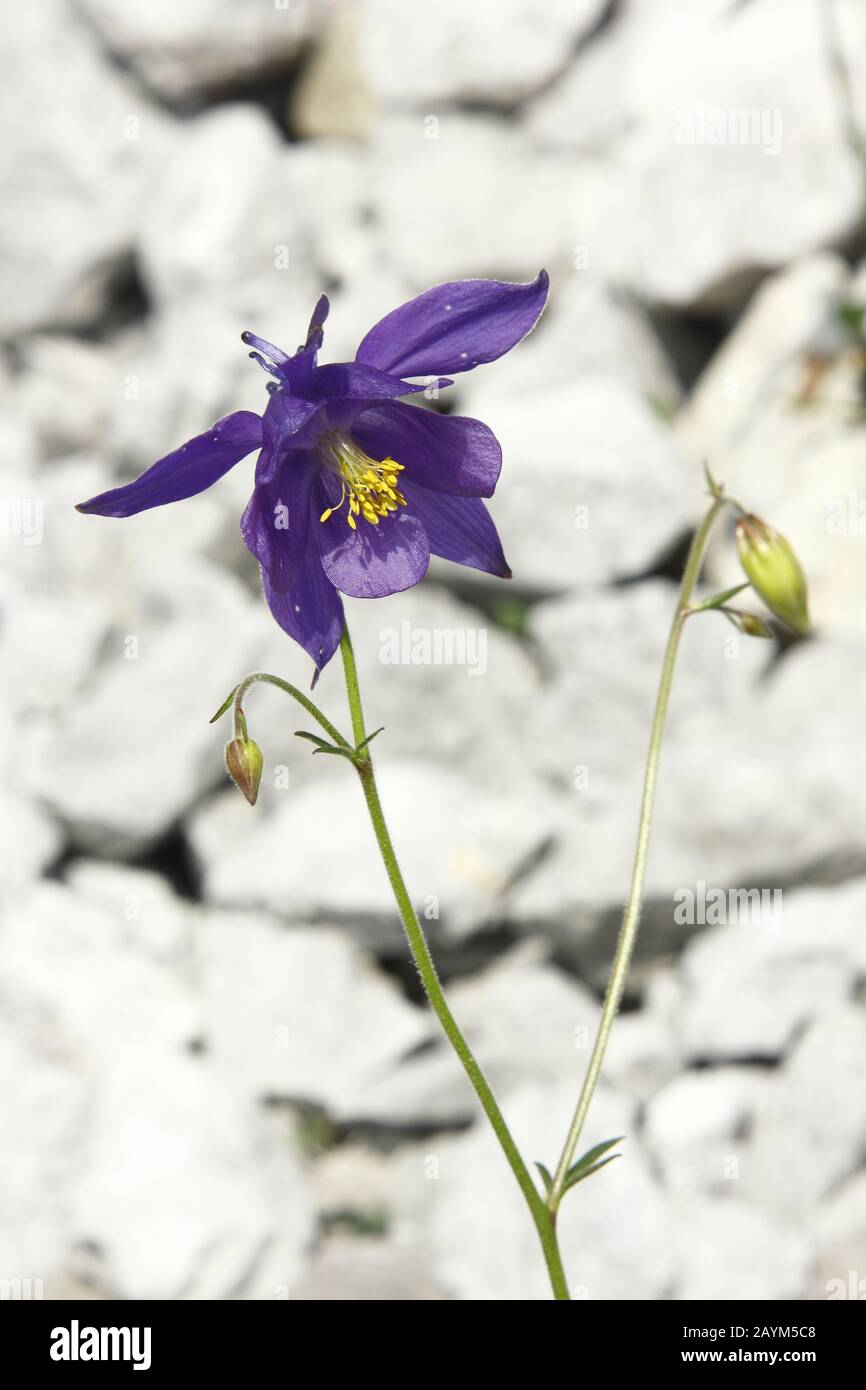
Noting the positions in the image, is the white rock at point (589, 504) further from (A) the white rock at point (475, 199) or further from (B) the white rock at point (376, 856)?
(A) the white rock at point (475, 199)

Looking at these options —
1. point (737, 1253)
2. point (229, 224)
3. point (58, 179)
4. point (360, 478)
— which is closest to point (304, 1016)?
point (737, 1253)

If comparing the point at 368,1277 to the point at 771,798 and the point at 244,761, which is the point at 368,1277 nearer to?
the point at 771,798

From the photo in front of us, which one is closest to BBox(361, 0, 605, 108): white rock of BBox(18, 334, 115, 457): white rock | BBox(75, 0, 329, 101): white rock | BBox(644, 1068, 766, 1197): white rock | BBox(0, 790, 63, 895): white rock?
BBox(75, 0, 329, 101): white rock

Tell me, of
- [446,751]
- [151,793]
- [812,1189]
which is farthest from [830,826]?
[151,793]

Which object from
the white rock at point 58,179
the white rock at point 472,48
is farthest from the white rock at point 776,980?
the white rock at point 58,179
